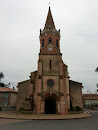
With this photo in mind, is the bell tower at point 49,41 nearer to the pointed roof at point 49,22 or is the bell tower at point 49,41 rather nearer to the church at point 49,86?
the church at point 49,86

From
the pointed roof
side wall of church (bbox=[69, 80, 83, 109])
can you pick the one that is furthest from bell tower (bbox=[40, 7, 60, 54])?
side wall of church (bbox=[69, 80, 83, 109])

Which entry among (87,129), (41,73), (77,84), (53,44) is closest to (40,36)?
(53,44)

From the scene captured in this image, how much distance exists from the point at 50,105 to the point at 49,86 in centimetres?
444

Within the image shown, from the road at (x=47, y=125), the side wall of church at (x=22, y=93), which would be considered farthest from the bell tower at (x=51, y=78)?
the road at (x=47, y=125)

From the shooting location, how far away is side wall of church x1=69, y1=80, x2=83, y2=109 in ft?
91.2

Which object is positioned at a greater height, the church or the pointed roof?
the pointed roof

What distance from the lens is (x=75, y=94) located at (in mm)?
28719

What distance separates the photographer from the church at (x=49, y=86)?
68.9 ft

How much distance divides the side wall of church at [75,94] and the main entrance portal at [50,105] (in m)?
6.63

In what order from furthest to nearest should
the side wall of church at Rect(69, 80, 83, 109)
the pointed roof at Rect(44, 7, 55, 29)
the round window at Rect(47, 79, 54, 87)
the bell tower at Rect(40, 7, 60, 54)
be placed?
the pointed roof at Rect(44, 7, 55, 29) < the side wall of church at Rect(69, 80, 83, 109) < the bell tower at Rect(40, 7, 60, 54) < the round window at Rect(47, 79, 54, 87)

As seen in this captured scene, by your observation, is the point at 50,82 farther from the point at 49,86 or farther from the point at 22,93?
the point at 22,93

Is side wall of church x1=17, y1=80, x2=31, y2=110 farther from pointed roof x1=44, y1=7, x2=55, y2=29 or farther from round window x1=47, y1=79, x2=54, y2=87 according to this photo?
pointed roof x1=44, y1=7, x2=55, y2=29

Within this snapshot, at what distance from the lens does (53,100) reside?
75.8 ft

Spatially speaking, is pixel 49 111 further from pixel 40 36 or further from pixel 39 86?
pixel 40 36
